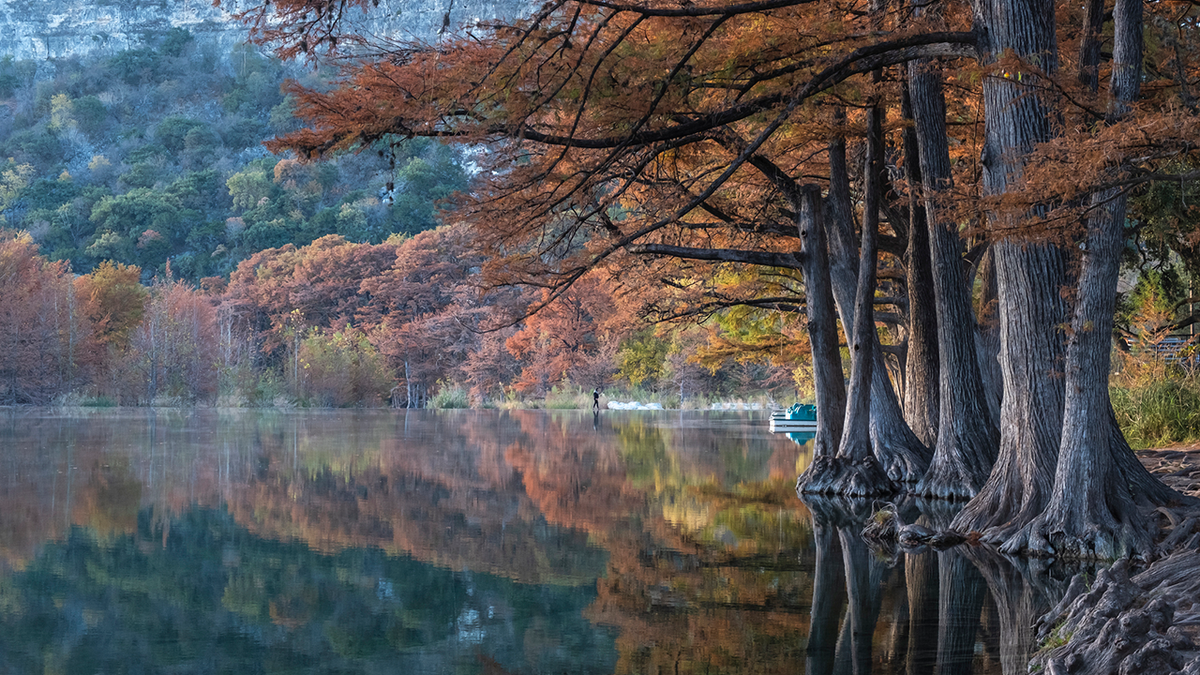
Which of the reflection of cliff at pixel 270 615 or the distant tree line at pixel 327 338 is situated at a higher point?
the distant tree line at pixel 327 338

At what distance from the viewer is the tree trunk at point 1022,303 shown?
9.39m

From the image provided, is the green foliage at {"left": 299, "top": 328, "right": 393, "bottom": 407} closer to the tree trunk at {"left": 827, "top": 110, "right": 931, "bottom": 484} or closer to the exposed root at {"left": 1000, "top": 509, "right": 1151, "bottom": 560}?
the tree trunk at {"left": 827, "top": 110, "right": 931, "bottom": 484}

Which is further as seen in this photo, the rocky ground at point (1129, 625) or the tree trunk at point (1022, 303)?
the tree trunk at point (1022, 303)

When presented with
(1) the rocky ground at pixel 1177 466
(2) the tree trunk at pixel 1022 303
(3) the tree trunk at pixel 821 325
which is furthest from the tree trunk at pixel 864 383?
(2) the tree trunk at pixel 1022 303

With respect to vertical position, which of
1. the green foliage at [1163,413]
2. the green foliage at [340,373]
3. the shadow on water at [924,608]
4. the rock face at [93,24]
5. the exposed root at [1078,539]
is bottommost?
the shadow on water at [924,608]

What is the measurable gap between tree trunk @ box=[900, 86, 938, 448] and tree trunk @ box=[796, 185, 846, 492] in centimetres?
113

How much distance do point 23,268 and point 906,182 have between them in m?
35.2

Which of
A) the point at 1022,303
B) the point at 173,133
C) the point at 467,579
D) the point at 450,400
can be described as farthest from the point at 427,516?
the point at 173,133

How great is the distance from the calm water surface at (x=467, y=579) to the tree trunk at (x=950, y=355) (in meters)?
1.24

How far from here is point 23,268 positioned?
39.2 m

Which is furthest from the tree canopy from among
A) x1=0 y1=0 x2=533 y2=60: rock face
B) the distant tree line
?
x1=0 y1=0 x2=533 y2=60: rock face

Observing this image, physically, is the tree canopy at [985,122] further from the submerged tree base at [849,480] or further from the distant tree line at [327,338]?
the distant tree line at [327,338]

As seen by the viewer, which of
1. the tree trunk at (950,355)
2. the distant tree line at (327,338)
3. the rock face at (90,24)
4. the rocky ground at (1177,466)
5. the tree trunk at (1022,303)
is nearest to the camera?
the tree trunk at (1022,303)

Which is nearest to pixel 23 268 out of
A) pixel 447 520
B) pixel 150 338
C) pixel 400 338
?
pixel 150 338
